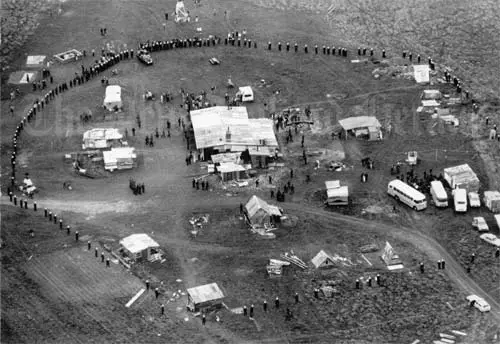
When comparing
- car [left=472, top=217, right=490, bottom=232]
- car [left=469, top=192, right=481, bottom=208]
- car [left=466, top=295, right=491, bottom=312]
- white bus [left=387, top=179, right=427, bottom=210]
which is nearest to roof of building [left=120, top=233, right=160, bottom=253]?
white bus [left=387, top=179, right=427, bottom=210]

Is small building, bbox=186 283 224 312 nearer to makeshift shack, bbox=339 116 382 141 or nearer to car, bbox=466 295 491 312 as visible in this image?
car, bbox=466 295 491 312

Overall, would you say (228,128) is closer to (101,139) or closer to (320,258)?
(101,139)

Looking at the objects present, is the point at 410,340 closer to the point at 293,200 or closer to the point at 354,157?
the point at 293,200

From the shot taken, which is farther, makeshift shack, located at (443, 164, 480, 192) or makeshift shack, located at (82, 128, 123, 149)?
makeshift shack, located at (82, 128, 123, 149)

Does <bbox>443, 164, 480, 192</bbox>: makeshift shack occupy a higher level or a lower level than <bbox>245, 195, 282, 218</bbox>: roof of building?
higher

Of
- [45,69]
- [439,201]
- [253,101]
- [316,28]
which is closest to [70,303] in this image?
[439,201]

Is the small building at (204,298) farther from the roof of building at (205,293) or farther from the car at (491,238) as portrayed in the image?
the car at (491,238)

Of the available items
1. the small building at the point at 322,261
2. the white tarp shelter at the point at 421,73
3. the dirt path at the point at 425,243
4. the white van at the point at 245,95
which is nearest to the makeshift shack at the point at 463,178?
the dirt path at the point at 425,243
